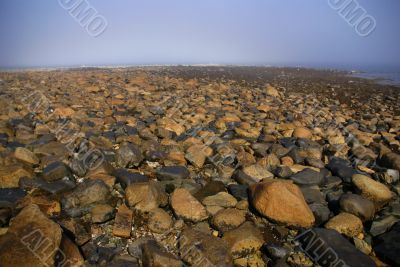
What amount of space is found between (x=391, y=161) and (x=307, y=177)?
6.44 feet

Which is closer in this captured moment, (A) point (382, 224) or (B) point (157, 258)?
(B) point (157, 258)

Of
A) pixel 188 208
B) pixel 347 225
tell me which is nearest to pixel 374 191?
pixel 347 225

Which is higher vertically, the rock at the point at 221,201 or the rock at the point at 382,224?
the rock at the point at 221,201

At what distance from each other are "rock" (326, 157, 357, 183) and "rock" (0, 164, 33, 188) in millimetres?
5250

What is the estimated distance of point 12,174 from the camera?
4.39 m

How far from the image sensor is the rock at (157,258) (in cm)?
296

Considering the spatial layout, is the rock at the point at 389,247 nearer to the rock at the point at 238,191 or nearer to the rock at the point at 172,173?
the rock at the point at 238,191

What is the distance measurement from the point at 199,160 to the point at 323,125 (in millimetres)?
5016

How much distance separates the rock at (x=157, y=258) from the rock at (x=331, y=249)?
1555 mm

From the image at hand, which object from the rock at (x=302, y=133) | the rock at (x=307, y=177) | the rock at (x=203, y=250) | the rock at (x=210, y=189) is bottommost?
the rock at (x=210, y=189)

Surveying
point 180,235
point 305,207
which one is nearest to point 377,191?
point 305,207

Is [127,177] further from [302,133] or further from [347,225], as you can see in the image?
[302,133]

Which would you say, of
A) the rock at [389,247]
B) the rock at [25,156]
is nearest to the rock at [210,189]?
the rock at [389,247]

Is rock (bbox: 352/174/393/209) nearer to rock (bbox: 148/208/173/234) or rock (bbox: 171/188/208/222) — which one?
rock (bbox: 171/188/208/222)
